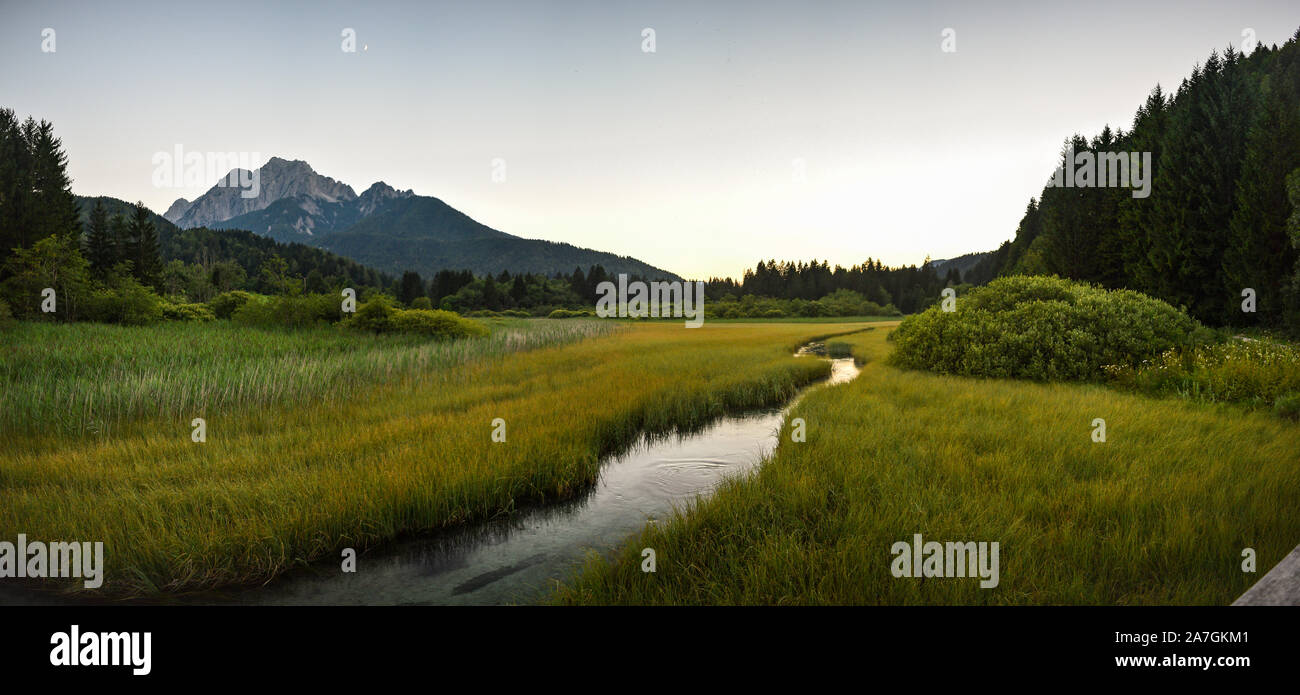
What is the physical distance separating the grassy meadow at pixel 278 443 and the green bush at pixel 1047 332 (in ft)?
17.9

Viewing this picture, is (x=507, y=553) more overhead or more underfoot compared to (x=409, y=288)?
more underfoot

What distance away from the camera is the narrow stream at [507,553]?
497 cm

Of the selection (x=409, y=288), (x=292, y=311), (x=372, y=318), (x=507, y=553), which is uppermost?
(x=409, y=288)

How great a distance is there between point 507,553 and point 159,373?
40.5ft

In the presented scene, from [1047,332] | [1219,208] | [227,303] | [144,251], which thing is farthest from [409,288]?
[1219,208]

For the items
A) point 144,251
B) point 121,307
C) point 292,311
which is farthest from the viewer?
point 144,251

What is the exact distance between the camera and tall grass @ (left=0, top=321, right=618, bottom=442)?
9500mm

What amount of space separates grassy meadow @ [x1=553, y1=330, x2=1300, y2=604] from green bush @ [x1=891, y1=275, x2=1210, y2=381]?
4.64m

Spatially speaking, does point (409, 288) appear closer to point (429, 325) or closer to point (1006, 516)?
point (429, 325)

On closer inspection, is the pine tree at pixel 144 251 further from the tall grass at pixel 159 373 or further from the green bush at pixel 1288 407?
the green bush at pixel 1288 407

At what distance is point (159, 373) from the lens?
1216 cm

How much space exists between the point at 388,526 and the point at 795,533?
195 inches

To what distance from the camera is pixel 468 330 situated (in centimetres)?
3038
